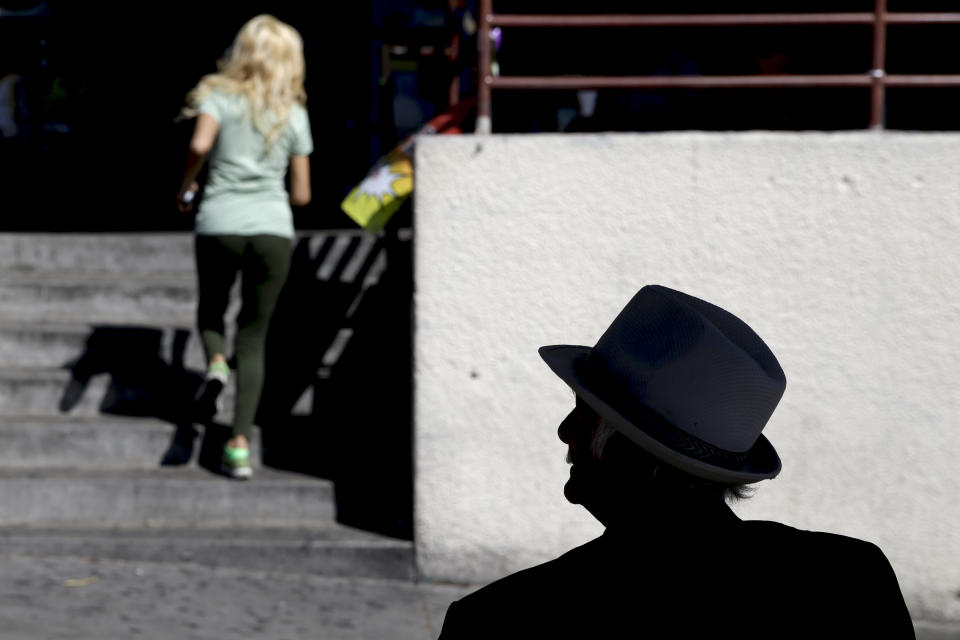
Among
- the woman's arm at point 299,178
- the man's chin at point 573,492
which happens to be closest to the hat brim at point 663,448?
the man's chin at point 573,492

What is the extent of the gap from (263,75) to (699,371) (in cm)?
425

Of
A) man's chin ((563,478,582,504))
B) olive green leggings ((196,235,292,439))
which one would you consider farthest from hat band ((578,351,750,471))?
olive green leggings ((196,235,292,439))

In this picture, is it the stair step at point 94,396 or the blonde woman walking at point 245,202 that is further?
the stair step at point 94,396

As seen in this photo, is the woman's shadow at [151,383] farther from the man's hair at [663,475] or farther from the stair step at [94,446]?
the man's hair at [663,475]

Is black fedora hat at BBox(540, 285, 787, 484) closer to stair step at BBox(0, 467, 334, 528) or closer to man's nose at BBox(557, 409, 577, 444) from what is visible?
man's nose at BBox(557, 409, 577, 444)

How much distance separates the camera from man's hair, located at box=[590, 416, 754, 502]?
1883 millimetres

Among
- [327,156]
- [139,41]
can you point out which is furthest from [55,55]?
[327,156]

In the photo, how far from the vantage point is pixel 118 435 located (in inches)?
237

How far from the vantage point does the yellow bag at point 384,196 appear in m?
5.67

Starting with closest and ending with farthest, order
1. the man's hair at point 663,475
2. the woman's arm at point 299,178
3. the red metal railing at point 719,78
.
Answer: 1. the man's hair at point 663,475
2. the red metal railing at point 719,78
3. the woman's arm at point 299,178

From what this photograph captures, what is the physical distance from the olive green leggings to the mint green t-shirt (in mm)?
61

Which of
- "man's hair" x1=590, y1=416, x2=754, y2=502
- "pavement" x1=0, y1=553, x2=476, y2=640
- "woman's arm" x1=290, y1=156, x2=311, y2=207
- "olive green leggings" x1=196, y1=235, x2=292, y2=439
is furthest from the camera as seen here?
"woman's arm" x1=290, y1=156, x2=311, y2=207

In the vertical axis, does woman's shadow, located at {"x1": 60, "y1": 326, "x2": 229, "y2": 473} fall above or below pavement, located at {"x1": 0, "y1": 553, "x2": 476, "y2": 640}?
above

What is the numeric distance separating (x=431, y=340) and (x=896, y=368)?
186 centimetres
